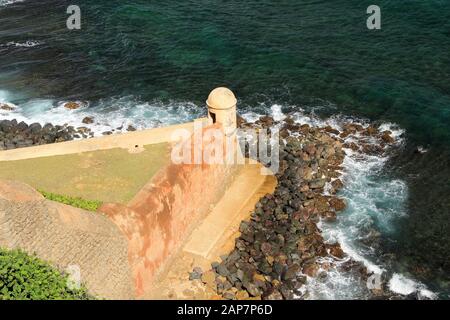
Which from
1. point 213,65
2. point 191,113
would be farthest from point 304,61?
point 191,113

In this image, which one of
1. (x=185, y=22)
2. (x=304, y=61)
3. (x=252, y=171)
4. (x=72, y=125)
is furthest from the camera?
(x=185, y=22)

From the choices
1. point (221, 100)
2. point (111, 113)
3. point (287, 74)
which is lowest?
point (111, 113)

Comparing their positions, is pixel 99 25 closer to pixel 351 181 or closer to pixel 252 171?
pixel 252 171

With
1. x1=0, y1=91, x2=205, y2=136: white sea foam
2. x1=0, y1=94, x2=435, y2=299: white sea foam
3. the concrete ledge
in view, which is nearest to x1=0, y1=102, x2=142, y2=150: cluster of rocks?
x1=0, y1=91, x2=205, y2=136: white sea foam

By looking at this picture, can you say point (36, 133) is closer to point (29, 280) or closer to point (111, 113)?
point (111, 113)

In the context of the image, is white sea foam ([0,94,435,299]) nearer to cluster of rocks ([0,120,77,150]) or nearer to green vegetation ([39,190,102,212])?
cluster of rocks ([0,120,77,150])

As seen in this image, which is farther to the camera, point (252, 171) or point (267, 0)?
point (267, 0)

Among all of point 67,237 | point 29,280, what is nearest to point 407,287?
point 67,237
